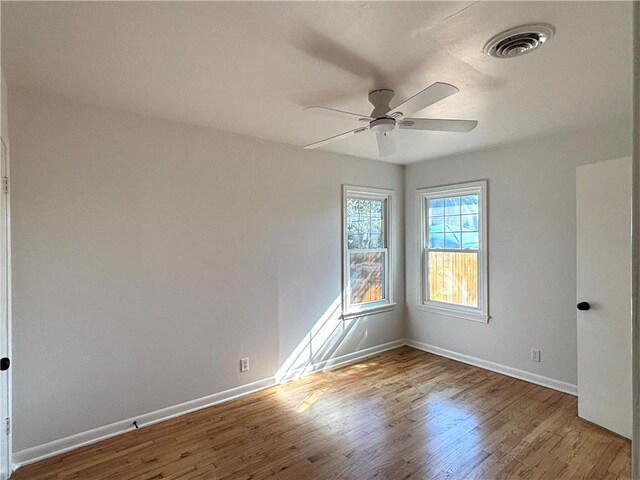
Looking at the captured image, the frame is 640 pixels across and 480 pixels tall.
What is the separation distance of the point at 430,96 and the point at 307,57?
0.69 meters

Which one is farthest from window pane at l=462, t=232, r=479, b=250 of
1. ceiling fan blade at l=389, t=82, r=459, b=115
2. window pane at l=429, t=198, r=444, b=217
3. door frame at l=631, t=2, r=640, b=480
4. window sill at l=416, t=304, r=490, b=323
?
door frame at l=631, t=2, r=640, b=480

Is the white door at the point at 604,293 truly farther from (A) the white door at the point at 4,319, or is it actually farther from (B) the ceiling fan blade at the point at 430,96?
(A) the white door at the point at 4,319

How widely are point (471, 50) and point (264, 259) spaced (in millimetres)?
2404

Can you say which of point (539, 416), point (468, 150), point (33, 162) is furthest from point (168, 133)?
point (539, 416)

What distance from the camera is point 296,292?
3.64 m

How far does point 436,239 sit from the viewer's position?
4445mm

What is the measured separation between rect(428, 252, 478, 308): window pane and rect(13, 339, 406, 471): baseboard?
158 centimetres

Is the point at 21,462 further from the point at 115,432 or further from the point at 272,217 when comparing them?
the point at 272,217

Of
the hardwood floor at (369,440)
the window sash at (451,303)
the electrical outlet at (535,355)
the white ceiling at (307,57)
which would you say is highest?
the white ceiling at (307,57)

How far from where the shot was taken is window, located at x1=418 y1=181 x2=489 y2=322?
3938mm

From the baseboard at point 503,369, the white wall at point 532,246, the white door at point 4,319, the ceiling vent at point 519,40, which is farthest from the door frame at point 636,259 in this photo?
the baseboard at point 503,369

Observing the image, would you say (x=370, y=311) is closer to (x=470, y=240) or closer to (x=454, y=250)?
(x=454, y=250)

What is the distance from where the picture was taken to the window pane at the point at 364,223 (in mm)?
4261

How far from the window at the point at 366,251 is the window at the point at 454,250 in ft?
1.54
